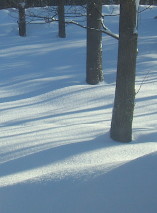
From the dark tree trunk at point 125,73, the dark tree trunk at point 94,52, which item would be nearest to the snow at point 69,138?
the dark tree trunk at point 125,73

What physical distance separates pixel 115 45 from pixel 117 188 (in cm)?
1439

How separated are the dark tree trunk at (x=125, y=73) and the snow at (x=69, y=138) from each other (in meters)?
0.27

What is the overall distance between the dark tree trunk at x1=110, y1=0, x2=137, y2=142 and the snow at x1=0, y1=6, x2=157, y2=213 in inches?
10.5

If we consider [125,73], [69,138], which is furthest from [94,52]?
[125,73]

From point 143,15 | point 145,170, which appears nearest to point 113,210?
point 145,170

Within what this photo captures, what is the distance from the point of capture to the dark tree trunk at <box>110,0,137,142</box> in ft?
18.1

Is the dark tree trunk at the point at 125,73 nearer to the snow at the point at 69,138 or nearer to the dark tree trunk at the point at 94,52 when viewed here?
the snow at the point at 69,138

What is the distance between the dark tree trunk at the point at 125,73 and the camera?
551 centimetres

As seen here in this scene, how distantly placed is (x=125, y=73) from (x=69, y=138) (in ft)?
4.72

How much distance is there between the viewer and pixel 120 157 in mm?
5312

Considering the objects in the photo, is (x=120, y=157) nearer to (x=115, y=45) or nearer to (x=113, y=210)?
(x=113, y=210)

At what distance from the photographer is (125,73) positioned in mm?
5730

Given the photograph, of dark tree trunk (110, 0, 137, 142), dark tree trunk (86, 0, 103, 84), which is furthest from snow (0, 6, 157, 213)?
dark tree trunk (86, 0, 103, 84)

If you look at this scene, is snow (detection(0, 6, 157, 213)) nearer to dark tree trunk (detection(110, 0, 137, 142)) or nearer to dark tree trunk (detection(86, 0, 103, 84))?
dark tree trunk (detection(110, 0, 137, 142))
